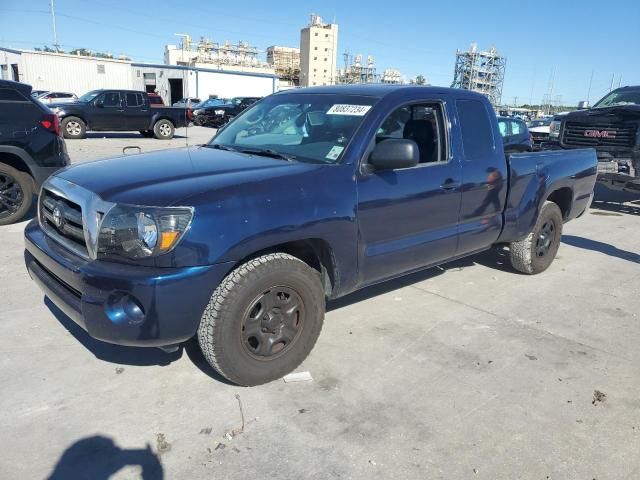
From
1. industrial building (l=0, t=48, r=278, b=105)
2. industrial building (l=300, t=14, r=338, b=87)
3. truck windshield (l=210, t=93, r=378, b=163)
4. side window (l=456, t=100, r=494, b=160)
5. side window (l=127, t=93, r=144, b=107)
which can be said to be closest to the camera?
truck windshield (l=210, t=93, r=378, b=163)

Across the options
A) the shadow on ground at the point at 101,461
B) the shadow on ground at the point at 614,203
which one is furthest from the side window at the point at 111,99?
the shadow on ground at the point at 101,461

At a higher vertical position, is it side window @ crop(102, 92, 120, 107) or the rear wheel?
side window @ crop(102, 92, 120, 107)

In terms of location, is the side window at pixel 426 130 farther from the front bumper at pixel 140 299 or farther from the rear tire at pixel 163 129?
the rear tire at pixel 163 129

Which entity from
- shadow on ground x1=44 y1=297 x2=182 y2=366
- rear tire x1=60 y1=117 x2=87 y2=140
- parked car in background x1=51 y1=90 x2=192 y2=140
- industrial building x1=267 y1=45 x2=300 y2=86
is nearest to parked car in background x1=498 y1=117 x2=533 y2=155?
shadow on ground x1=44 y1=297 x2=182 y2=366

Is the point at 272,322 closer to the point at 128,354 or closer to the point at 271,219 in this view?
the point at 271,219

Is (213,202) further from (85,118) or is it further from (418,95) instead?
(85,118)

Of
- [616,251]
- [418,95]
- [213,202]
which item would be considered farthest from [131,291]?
[616,251]

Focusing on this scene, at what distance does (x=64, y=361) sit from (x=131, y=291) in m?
1.20

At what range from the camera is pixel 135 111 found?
19672 millimetres

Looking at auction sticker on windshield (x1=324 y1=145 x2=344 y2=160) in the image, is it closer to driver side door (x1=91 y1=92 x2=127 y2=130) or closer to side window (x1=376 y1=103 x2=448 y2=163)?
side window (x1=376 y1=103 x2=448 y2=163)

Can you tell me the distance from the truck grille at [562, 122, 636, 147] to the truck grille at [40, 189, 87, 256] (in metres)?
8.74

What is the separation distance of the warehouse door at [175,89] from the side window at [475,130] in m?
45.1

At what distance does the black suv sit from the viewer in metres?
6.21

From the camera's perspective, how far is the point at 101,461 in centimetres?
247
